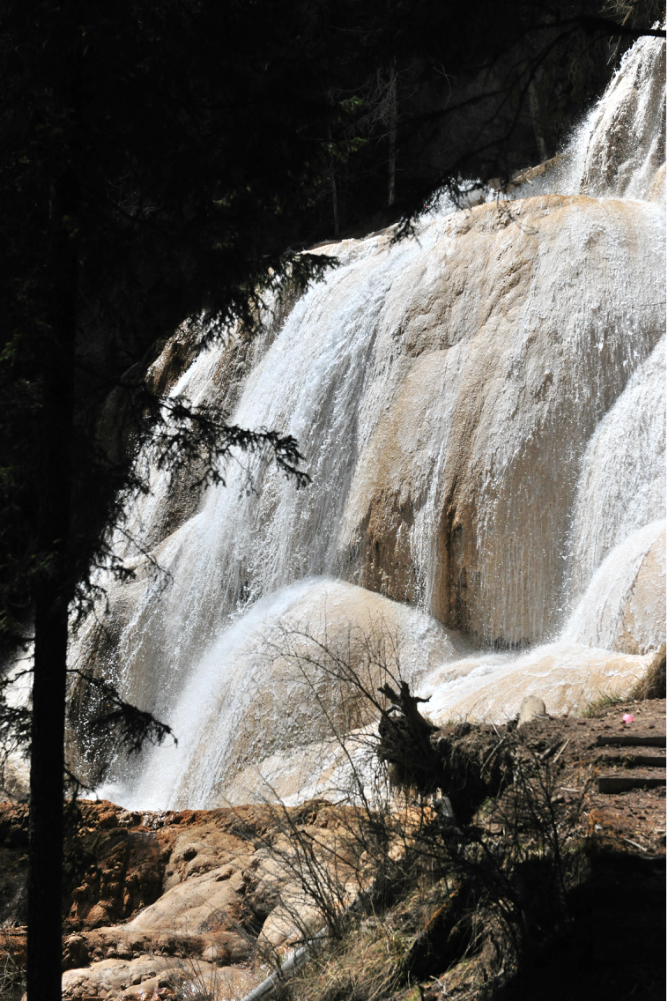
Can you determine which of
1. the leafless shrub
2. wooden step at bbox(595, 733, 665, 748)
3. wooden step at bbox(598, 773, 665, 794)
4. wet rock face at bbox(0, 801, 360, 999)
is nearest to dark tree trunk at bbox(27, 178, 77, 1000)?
wet rock face at bbox(0, 801, 360, 999)

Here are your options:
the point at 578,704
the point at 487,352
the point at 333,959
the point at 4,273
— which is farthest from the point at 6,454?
the point at 487,352

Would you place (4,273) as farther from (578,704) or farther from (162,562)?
(162,562)

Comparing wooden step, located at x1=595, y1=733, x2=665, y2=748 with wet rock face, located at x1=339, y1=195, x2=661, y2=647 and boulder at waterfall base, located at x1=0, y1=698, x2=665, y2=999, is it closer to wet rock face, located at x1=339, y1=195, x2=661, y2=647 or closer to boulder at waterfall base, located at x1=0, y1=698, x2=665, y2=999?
boulder at waterfall base, located at x1=0, y1=698, x2=665, y2=999

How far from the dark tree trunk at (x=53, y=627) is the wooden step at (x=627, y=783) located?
2651 mm

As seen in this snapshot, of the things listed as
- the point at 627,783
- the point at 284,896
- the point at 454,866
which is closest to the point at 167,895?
the point at 284,896

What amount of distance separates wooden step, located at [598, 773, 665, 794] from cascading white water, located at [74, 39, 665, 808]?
8.06 feet

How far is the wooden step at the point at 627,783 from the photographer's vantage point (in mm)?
4188

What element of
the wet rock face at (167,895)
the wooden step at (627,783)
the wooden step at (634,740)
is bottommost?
the wet rock face at (167,895)

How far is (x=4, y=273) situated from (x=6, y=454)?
1.01 metres

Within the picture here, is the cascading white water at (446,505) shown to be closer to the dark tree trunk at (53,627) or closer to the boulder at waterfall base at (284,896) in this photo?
the boulder at waterfall base at (284,896)

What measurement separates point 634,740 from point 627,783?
45 centimetres

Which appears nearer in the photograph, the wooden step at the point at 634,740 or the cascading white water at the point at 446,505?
the wooden step at the point at 634,740

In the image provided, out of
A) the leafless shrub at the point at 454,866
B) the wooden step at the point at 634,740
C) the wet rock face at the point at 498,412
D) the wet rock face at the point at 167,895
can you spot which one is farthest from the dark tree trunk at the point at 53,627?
the wet rock face at the point at 498,412

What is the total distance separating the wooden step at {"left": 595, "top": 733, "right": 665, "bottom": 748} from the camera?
457cm
